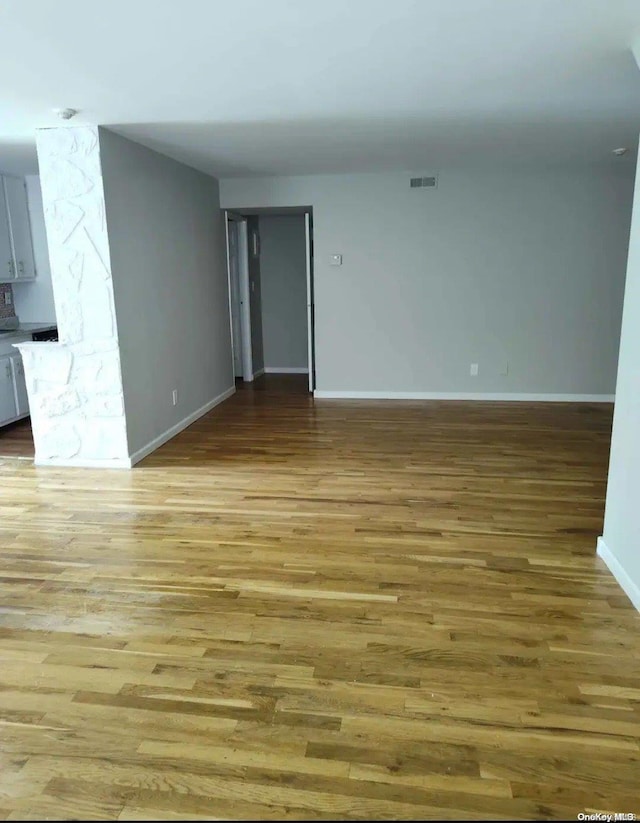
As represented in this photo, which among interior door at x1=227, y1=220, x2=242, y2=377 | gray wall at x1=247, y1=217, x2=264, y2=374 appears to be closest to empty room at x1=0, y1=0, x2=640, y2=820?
interior door at x1=227, y1=220, x2=242, y2=377

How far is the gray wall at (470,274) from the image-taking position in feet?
20.4

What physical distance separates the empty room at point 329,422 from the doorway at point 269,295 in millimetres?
901

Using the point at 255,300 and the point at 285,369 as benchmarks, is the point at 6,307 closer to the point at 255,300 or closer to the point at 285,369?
the point at 255,300

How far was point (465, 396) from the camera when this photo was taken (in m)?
6.73

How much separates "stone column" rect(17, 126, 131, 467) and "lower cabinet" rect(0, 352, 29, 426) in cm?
129

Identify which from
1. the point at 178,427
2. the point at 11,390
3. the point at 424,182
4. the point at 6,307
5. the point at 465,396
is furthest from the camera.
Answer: the point at 465,396

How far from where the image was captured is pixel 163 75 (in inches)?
117

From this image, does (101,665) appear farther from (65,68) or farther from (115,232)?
(115,232)

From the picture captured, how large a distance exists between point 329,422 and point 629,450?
3.39m

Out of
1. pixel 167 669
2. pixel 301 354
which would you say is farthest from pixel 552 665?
pixel 301 354

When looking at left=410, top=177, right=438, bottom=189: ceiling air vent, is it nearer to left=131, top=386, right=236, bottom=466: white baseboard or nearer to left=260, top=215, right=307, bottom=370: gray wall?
left=260, top=215, right=307, bottom=370: gray wall

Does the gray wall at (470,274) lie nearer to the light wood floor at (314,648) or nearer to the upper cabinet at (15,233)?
the upper cabinet at (15,233)

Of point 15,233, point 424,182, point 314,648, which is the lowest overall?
point 314,648

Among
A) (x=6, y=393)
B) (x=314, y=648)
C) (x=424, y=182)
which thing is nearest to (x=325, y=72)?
(x=314, y=648)
